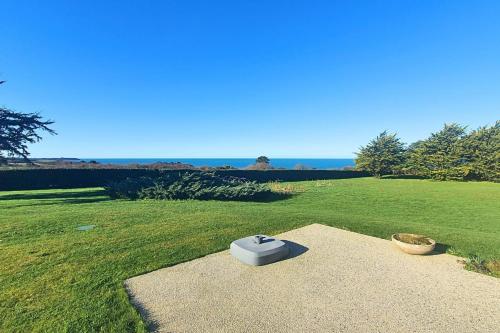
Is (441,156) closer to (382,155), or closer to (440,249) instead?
(382,155)

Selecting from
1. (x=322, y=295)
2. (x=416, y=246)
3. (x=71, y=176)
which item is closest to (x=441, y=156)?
(x=416, y=246)

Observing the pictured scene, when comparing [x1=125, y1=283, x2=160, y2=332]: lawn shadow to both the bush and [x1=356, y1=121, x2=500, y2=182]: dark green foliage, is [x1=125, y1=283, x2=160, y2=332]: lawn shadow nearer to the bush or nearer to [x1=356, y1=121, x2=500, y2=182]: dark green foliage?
the bush

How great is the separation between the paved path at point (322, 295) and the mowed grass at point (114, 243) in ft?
1.64

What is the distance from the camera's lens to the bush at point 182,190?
12359 millimetres

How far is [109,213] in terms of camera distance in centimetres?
845

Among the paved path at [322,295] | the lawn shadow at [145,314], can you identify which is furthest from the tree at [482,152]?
the lawn shadow at [145,314]

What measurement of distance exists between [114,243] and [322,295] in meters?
4.57

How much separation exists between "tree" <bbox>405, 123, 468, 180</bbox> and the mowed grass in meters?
15.0

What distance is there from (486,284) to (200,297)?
4.62 meters

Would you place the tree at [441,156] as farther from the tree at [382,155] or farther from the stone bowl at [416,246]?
the stone bowl at [416,246]

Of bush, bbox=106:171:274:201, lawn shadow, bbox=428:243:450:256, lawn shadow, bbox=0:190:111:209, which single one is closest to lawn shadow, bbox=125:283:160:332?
lawn shadow, bbox=428:243:450:256

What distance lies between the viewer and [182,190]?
12.4m

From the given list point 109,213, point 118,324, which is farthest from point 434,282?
point 109,213

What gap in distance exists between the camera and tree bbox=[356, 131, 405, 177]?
28344 mm
